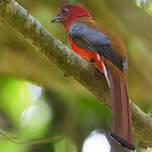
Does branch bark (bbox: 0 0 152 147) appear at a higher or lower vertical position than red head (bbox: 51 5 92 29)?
lower

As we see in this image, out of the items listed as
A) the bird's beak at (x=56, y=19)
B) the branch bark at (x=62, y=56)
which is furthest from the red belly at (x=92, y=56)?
the bird's beak at (x=56, y=19)

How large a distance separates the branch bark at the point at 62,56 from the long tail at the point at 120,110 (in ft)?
0.36

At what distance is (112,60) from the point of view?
118 inches

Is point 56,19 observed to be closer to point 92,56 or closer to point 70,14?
point 70,14

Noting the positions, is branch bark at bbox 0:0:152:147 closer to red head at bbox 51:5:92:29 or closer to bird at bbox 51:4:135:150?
bird at bbox 51:4:135:150

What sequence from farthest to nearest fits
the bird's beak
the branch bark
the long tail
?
the bird's beak → the branch bark → the long tail

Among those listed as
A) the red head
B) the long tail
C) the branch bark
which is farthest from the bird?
the red head

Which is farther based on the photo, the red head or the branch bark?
the red head

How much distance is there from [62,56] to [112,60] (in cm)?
52

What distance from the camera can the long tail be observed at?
2.42m

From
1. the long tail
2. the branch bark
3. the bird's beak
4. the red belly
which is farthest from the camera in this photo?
the bird's beak

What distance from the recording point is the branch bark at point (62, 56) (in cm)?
257

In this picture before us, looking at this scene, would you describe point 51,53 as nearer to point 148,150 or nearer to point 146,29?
point 148,150

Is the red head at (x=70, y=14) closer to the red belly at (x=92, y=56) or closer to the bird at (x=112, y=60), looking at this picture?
the bird at (x=112, y=60)
